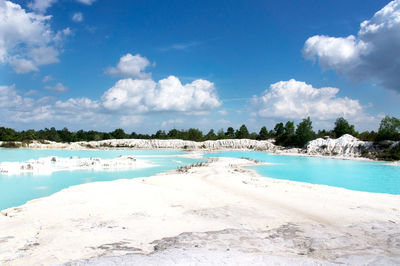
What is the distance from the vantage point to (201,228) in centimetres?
687

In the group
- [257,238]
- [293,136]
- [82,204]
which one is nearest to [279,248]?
[257,238]

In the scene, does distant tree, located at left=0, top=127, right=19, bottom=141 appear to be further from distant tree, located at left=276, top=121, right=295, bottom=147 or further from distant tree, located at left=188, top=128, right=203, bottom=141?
distant tree, located at left=276, top=121, right=295, bottom=147

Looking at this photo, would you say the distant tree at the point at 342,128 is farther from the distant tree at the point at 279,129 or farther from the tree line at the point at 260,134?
the distant tree at the point at 279,129

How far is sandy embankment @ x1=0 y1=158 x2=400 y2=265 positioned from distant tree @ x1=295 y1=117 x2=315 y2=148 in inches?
1929

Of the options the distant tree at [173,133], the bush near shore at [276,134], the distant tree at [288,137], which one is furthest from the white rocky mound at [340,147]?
the distant tree at [173,133]

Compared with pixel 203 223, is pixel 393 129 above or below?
above

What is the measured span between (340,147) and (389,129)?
7.41 meters

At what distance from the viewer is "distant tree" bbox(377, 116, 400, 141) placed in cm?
4122

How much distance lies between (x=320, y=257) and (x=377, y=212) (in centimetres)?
506

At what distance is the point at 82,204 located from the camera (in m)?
9.26

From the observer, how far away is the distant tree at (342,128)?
2484 inches

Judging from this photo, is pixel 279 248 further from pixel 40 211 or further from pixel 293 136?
pixel 293 136

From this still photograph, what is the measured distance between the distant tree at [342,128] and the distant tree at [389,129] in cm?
2043

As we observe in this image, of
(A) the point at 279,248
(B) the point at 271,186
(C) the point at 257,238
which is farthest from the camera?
(B) the point at 271,186
